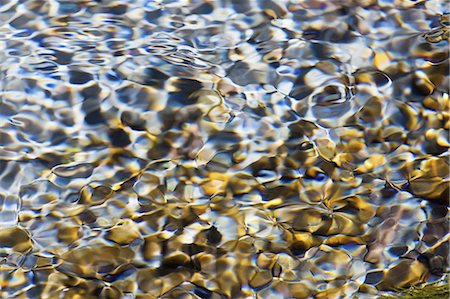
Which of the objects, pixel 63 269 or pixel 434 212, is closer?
pixel 63 269

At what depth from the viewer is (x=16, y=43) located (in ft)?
5.89

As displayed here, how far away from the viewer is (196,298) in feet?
5.79

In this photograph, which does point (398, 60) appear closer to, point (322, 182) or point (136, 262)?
point (322, 182)

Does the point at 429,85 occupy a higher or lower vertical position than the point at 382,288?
higher

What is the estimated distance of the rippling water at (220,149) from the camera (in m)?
1.74

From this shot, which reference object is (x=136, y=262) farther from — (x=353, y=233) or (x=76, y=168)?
(x=353, y=233)

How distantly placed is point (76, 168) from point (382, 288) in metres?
0.86

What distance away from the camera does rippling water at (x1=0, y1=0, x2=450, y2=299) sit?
5.70 ft

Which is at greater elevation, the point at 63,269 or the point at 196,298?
the point at 63,269

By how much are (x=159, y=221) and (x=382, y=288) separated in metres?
0.62

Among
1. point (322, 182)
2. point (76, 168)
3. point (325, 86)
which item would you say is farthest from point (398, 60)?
point (76, 168)

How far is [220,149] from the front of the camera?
5.83ft

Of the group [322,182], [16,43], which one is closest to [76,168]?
[16,43]

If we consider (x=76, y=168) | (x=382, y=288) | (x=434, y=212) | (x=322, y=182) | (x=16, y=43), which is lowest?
(x=382, y=288)
